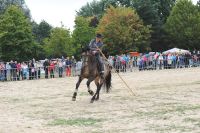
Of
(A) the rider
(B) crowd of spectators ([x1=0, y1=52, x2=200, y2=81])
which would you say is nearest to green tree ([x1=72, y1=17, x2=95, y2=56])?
(B) crowd of spectators ([x1=0, y1=52, x2=200, y2=81])

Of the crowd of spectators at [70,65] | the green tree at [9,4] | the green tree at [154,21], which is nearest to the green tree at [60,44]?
the green tree at [154,21]

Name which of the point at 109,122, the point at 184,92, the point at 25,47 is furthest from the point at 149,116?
the point at 25,47

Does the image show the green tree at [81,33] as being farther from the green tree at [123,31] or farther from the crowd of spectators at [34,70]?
the crowd of spectators at [34,70]

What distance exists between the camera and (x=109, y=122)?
483 inches

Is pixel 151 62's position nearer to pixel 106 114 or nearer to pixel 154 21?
pixel 154 21

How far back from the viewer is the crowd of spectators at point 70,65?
3697cm

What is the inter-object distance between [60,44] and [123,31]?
9.45m

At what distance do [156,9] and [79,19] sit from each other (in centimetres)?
1440

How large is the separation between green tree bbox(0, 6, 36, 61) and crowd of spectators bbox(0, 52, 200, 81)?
57.9 feet

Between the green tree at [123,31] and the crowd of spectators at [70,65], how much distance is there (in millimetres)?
21150

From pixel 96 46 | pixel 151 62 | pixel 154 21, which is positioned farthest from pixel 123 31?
pixel 96 46

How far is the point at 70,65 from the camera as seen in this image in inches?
1585

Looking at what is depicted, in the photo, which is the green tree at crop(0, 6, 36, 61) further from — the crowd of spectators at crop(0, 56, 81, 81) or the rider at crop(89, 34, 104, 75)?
the rider at crop(89, 34, 104, 75)

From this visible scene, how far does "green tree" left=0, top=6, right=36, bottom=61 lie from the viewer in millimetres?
59384
